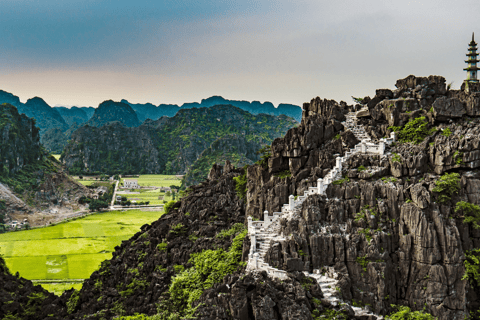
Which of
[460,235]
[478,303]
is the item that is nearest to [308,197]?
[460,235]

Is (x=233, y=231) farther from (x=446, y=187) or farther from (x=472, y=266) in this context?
(x=472, y=266)

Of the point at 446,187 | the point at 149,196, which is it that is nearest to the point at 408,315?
the point at 446,187

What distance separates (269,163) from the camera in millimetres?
41500

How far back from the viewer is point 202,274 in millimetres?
39062

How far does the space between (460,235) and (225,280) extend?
17777mm

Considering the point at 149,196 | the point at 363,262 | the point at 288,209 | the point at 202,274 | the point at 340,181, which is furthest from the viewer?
the point at 149,196

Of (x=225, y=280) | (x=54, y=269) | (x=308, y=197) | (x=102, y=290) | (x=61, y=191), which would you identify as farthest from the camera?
(x=61, y=191)

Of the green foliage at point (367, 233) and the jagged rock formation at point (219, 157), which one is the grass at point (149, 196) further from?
the green foliage at point (367, 233)

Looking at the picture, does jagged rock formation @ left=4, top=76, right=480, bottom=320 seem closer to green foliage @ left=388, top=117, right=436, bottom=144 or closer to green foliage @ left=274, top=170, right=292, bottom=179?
green foliage @ left=388, top=117, right=436, bottom=144

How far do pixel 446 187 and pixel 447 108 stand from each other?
7.63 meters

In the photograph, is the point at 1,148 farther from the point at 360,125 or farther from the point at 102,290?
the point at 360,125

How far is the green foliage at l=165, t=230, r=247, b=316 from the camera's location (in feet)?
120

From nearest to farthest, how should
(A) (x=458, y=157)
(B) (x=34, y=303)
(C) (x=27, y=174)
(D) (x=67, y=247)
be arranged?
(A) (x=458, y=157), (B) (x=34, y=303), (D) (x=67, y=247), (C) (x=27, y=174)

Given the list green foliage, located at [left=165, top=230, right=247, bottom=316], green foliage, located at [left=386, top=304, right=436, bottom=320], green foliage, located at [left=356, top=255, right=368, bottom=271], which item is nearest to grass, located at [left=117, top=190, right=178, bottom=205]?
green foliage, located at [left=165, top=230, right=247, bottom=316]
